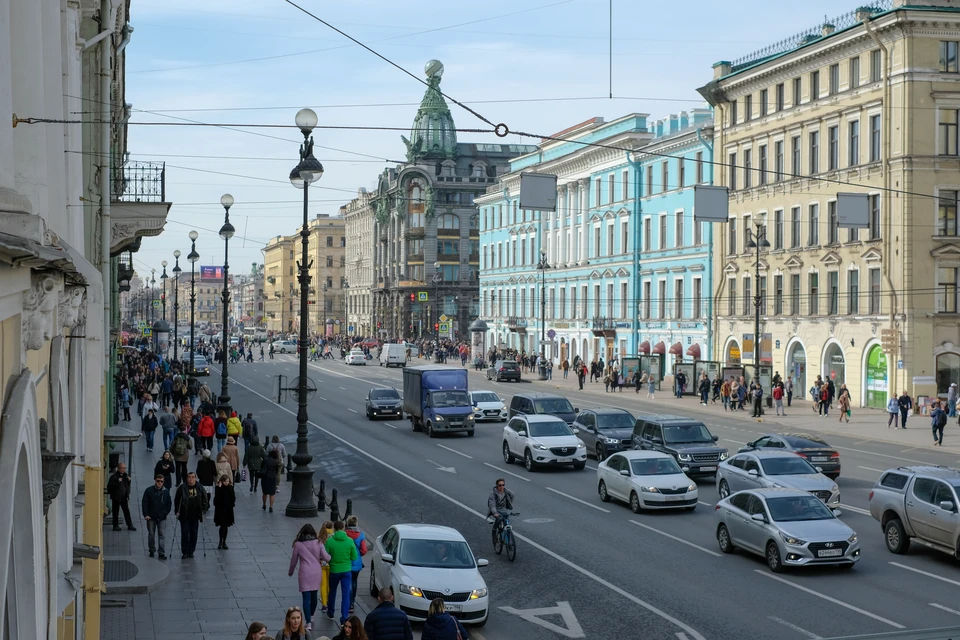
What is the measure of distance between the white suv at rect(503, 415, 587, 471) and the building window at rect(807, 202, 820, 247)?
26.3 metres

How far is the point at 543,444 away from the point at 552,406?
26.4ft

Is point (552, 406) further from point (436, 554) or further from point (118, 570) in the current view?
point (436, 554)

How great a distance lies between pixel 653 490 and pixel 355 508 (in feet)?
22.2

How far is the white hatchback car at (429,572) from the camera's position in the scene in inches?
608

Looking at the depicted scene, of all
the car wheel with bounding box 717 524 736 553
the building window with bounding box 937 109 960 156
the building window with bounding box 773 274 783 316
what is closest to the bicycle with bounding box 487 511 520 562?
the car wheel with bounding box 717 524 736 553

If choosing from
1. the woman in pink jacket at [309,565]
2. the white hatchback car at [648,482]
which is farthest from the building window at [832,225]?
the woman in pink jacket at [309,565]

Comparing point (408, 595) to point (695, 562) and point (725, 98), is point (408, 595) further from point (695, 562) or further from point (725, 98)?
point (725, 98)

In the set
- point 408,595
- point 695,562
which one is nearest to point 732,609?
point 695,562

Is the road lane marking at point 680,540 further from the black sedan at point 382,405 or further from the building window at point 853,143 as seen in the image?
the building window at point 853,143

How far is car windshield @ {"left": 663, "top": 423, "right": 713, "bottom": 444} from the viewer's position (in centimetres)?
2948

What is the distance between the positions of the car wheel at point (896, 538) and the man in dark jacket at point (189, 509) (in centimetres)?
1211

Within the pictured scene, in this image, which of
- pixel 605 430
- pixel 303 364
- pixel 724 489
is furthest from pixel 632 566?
pixel 605 430

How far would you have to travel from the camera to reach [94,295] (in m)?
12.8

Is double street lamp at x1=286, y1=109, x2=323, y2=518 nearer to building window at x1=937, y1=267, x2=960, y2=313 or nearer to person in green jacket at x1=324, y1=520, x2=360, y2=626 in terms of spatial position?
person in green jacket at x1=324, y1=520, x2=360, y2=626
